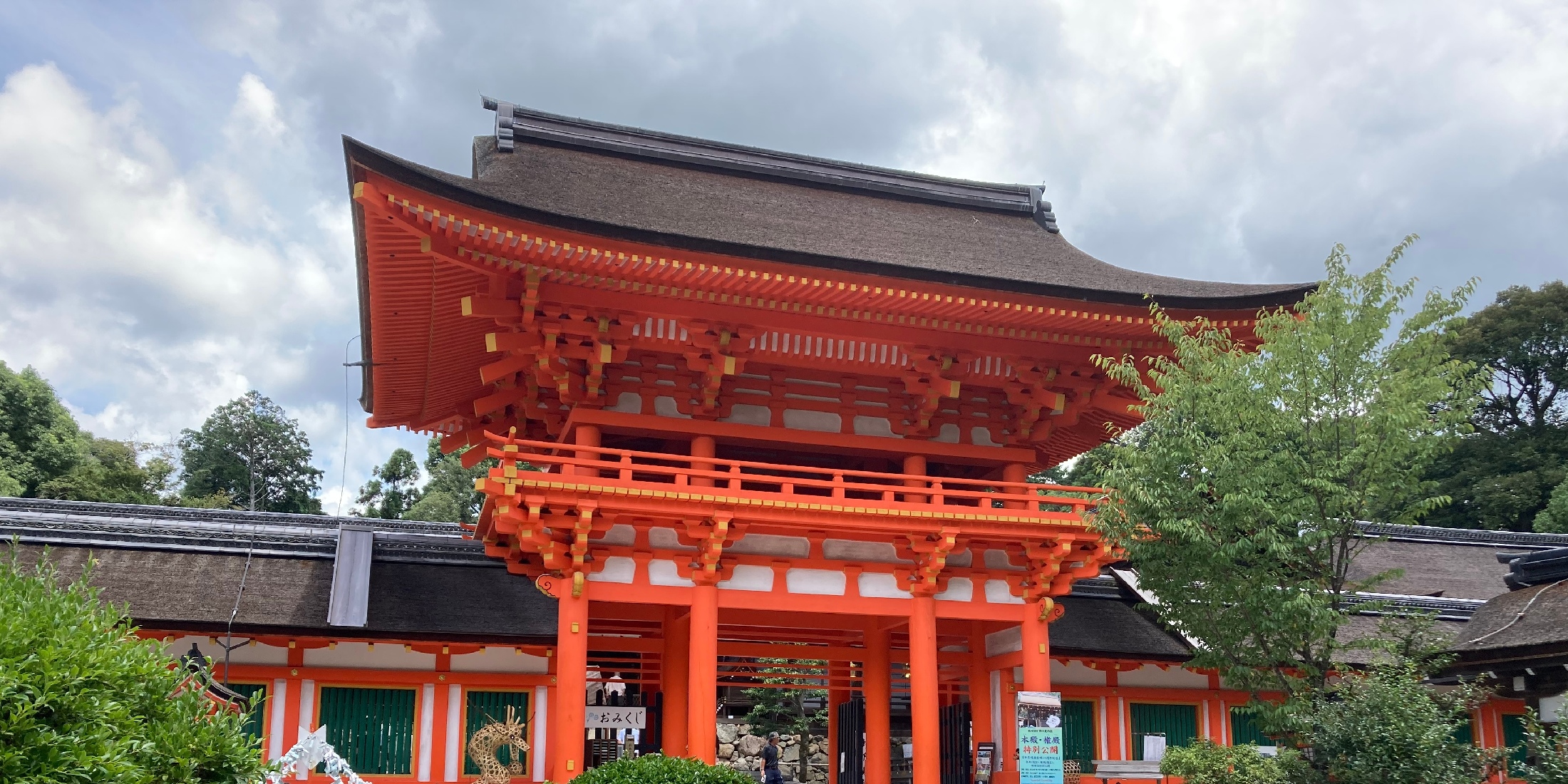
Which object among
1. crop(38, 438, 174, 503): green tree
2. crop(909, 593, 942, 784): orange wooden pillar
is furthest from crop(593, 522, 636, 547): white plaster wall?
crop(38, 438, 174, 503): green tree

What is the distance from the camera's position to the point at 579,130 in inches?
812

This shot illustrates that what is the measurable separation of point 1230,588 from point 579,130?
13771 millimetres

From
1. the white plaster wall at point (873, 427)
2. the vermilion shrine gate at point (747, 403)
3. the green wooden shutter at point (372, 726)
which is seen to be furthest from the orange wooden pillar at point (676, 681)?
the white plaster wall at point (873, 427)

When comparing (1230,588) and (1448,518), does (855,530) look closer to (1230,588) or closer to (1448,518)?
(1230,588)

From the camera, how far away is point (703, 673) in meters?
14.5

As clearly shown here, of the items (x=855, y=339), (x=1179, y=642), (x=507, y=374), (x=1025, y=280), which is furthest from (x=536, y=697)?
(x=1179, y=642)

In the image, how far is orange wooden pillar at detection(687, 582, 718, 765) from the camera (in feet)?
46.6

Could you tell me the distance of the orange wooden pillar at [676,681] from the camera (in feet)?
56.2

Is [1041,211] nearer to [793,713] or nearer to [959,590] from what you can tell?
[959,590]

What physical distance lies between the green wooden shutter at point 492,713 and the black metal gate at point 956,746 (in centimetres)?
694

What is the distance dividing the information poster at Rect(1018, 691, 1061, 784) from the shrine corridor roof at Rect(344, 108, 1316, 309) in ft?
18.4

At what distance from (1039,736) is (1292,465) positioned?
519cm

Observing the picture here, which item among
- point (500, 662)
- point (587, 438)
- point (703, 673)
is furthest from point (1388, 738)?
point (500, 662)

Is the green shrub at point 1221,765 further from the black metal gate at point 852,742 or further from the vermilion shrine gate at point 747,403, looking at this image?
the black metal gate at point 852,742
